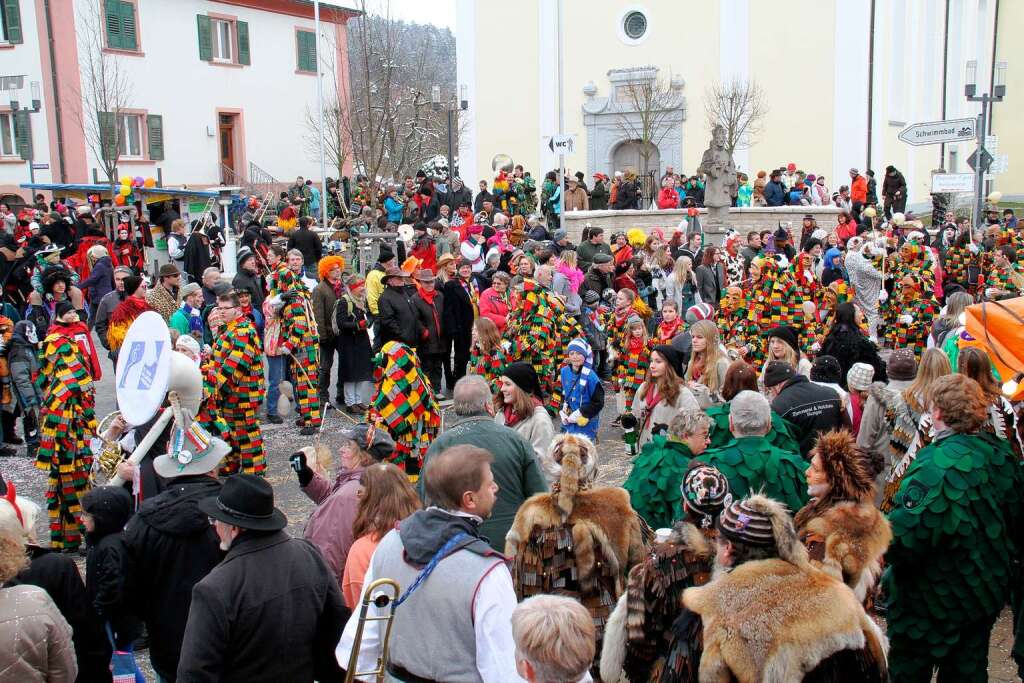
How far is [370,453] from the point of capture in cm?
562

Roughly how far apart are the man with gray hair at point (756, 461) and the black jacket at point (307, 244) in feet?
37.9

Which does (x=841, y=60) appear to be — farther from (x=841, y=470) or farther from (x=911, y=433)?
(x=841, y=470)

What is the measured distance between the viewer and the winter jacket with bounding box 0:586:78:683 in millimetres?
3658

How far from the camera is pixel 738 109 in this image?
3247 cm

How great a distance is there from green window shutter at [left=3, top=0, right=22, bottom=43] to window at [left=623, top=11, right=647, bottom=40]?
20.6 meters

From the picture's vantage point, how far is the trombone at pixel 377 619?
3.49 meters

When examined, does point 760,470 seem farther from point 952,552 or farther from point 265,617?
point 265,617

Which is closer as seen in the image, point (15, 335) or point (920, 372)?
point (920, 372)

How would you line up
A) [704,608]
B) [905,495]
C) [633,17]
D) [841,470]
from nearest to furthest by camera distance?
1. [704,608]
2. [841,470]
3. [905,495]
4. [633,17]

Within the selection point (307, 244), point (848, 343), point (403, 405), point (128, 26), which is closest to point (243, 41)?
point (128, 26)

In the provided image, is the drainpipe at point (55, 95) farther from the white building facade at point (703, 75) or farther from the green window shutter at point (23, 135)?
the white building facade at point (703, 75)

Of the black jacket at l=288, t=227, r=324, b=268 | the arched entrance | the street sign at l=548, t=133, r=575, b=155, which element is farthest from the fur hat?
the arched entrance

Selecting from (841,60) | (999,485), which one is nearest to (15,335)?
(999,485)

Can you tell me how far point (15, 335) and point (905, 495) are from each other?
8.65 metres
